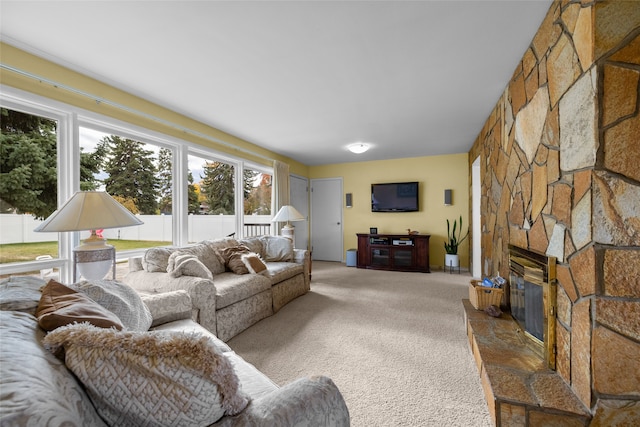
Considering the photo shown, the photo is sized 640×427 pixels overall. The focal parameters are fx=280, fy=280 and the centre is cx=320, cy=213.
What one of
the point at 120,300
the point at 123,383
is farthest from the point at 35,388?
the point at 120,300

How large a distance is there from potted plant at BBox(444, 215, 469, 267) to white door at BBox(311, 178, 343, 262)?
7.33 feet

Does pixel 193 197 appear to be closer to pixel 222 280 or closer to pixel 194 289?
pixel 222 280

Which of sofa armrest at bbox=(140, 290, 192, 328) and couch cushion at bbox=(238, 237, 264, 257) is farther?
couch cushion at bbox=(238, 237, 264, 257)

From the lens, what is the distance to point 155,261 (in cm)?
260

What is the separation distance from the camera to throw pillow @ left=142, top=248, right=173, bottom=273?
2.59 meters

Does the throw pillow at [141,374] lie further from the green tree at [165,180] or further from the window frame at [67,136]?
the green tree at [165,180]

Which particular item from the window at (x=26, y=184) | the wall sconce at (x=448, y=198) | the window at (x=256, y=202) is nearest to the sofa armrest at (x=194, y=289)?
the window at (x=26, y=184)

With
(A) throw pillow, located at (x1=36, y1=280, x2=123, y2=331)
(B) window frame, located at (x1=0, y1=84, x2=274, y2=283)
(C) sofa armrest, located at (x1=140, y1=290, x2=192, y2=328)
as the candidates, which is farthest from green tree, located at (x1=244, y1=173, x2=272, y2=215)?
(A) throw pillow, located at (x1=36, y1=280, x2=123, y2=331)

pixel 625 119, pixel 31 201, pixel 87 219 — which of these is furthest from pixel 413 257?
pixel 31 201

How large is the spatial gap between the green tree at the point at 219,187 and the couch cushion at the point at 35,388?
3.42m

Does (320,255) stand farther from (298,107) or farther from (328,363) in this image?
(328,363)

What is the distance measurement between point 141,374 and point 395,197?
5587 millimetres

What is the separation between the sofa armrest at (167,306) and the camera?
67.6 inches

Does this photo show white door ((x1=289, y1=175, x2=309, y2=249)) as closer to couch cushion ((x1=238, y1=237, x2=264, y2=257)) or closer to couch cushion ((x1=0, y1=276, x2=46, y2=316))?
couch cushion ((x1=238, y1=237, x2=264, y2=257))
